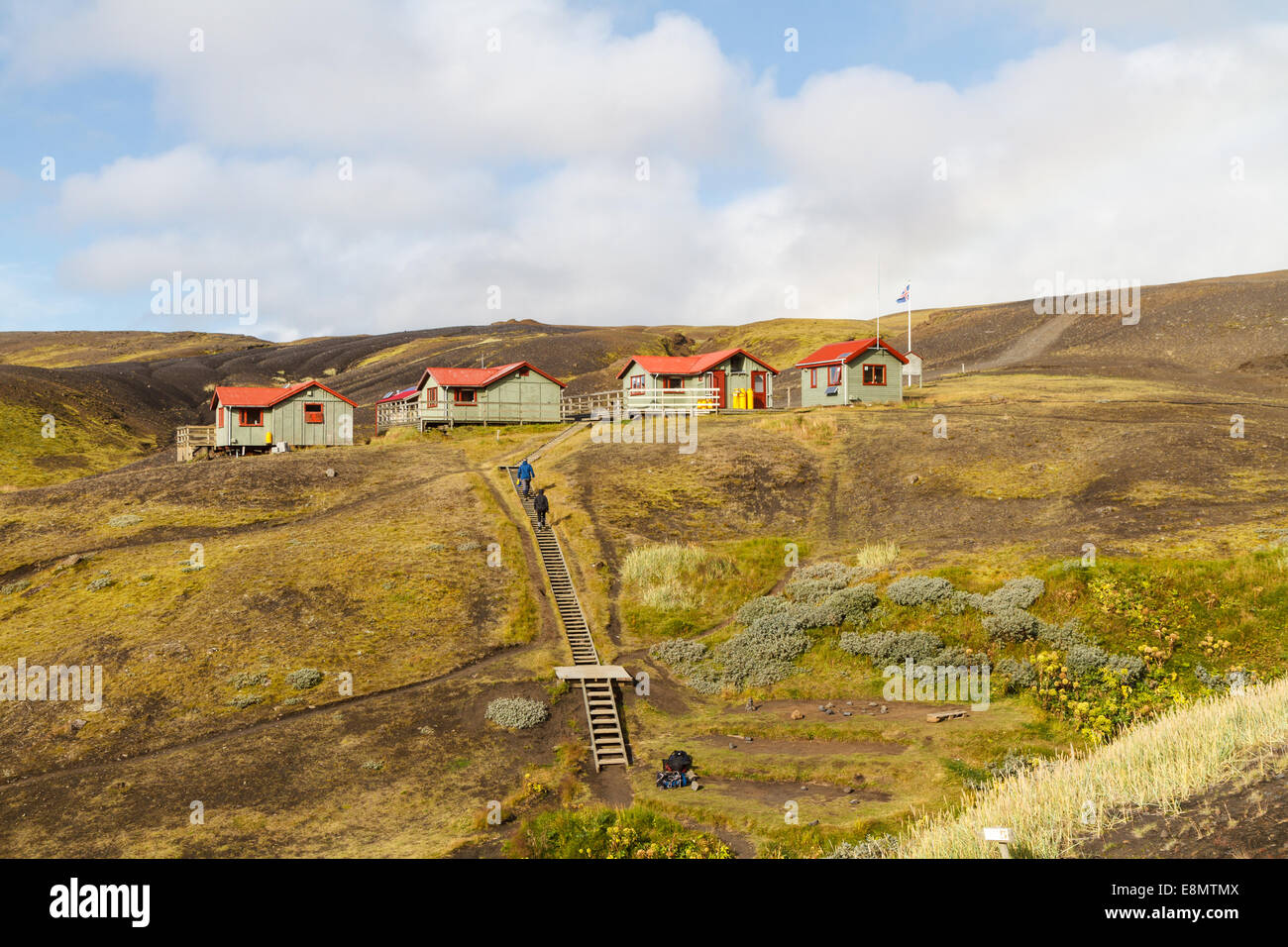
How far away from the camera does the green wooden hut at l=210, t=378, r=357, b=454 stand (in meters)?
64.2

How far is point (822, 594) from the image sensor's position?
33500 millimetres

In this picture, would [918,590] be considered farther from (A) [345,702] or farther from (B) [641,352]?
(B) [641,352]

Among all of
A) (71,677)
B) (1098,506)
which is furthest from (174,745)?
(1098,506)

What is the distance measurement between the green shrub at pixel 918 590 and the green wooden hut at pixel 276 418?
49674mm

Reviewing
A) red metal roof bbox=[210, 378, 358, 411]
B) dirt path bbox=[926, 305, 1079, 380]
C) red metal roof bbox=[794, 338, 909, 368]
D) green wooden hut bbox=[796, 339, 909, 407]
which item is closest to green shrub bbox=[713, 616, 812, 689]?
green wooden hut bbox=[796, 339, 909, 407]

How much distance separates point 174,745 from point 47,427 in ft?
240

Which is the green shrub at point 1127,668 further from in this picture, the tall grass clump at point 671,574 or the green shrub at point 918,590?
the tall grass clump at point 671,574

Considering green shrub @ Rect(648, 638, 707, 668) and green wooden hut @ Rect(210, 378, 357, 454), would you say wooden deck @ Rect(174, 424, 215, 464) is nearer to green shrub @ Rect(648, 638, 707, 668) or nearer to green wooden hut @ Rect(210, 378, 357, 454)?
green wooden hut @ Rect(210, 378, 357, 454)

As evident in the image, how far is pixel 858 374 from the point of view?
213 feet

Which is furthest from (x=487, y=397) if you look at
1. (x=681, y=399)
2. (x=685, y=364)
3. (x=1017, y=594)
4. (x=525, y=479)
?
(x=1017, y=594)

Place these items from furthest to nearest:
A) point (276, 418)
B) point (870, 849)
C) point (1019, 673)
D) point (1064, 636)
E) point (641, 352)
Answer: point (641, 352), point (276, 418), point (1064, 636), point (1019, 673), point (870, 849)

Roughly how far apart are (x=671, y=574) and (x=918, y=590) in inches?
418
